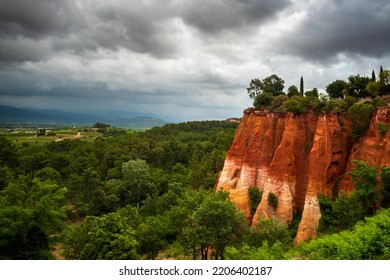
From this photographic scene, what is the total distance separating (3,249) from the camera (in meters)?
22.1

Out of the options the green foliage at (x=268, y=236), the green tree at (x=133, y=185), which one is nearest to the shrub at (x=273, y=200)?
the green foliage at (x=268, y=236)

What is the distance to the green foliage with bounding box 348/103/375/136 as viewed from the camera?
2714cm

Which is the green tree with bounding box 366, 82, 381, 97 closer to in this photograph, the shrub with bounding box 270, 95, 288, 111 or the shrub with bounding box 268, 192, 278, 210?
the shrub with bounding box 270, 95, 288, 111

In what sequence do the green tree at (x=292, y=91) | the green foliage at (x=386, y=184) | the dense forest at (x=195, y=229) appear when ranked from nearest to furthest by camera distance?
1. the dense forest at (x=195, y=229)
2. the green foliage at (x=386, y=184)
3. the green tree at (x=292, y=91)

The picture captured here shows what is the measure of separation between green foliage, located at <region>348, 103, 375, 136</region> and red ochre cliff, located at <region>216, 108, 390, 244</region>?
59cm

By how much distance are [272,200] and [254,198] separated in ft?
9.43

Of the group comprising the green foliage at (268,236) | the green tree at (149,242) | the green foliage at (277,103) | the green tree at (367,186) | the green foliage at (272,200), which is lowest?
the green tree at (149,242)

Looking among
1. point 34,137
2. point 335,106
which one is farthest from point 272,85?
point 34,137

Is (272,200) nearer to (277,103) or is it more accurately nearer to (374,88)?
(277,103)

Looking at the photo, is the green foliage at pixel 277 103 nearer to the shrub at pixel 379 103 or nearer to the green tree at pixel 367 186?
the shrub at pixel 379 103

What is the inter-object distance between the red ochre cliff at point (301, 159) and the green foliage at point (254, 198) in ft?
1.46

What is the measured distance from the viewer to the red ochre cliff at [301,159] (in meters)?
26.8
